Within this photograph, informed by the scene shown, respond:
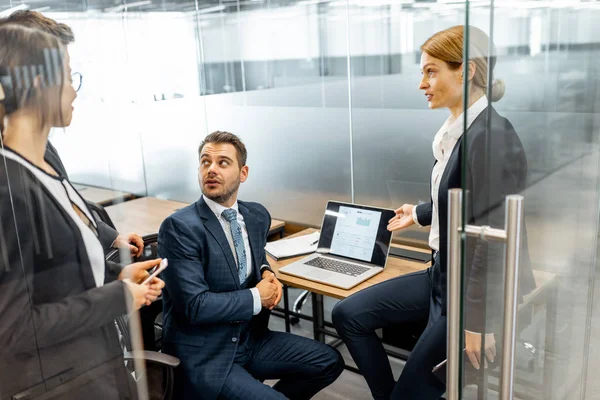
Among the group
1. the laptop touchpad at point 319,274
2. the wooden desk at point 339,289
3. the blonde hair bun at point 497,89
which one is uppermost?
the blonde hair bun at point 497,89

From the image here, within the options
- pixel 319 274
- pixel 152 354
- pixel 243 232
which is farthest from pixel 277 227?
pixel 152 354

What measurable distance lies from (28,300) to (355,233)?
179 centimetres

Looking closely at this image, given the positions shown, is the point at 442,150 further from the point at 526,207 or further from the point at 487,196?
the point at 487,196

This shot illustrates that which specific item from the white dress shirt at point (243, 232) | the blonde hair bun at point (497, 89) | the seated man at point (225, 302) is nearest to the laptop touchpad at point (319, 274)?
the seated man at point (225, 302)

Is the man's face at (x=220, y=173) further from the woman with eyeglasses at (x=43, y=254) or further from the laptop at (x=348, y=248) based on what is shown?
the woman with eyeglasses at (x=43, y=254)

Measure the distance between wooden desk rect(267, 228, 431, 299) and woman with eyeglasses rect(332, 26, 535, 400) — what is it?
5 cm

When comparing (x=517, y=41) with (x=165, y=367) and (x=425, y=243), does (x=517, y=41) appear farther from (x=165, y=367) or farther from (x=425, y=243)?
(x=425, y=243)

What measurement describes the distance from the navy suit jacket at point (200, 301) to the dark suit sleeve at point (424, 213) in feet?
2.65

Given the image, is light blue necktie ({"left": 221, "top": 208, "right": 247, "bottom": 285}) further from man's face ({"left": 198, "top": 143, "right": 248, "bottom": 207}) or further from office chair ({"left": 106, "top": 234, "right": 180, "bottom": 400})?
office chair ({"left": 106, "top": 234, "right": 180, "bottom": 400})

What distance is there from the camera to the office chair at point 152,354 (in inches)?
49.9

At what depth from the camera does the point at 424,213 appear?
92.4 inches

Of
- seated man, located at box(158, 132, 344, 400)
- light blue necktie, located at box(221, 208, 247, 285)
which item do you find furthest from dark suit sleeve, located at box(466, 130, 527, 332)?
light blue necktie, located at box(221, 208, 247, 285)

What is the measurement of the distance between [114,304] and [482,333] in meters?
0.72

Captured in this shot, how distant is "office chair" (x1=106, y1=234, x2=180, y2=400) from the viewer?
1.27 m
